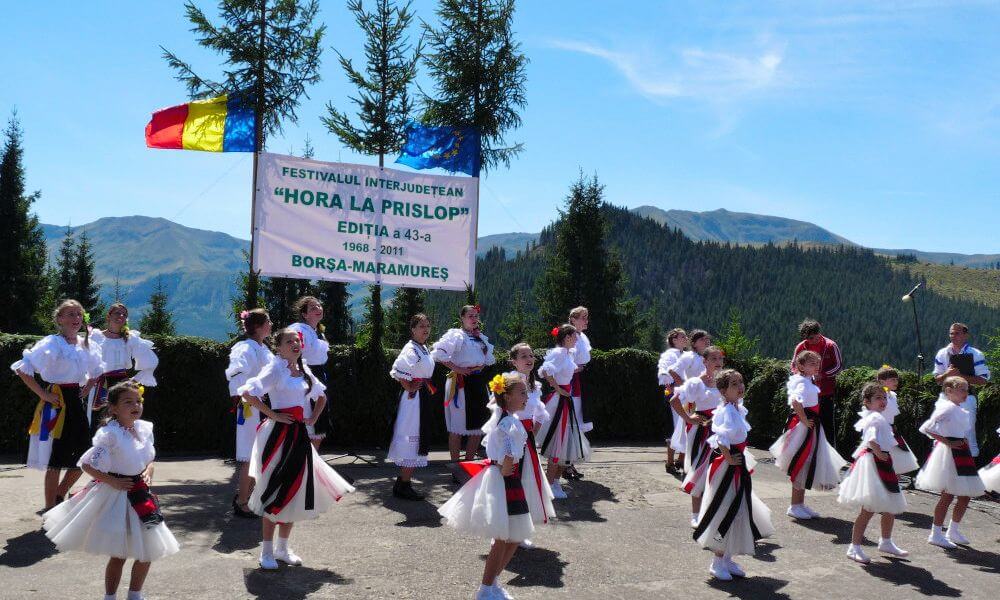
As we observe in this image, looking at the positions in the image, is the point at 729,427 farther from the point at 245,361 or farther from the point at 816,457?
the point at 245,361

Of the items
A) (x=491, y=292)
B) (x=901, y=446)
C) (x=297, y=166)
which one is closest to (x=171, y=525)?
(x=297, y=166)

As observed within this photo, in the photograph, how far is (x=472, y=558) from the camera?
6.52 metres

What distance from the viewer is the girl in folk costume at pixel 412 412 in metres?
Result: 8.55

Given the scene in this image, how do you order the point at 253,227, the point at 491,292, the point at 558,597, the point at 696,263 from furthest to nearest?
the point at 696,263
the point at 491,292
the point at 253,227
the point at 558,597

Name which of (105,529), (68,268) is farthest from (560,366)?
(68,268)

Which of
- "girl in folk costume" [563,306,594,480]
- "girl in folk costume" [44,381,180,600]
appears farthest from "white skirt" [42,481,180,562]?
"girl in folk costume" [563,306,594,480]

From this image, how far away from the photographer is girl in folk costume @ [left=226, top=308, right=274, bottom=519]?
286 inches

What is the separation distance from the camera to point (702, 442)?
27.4ft

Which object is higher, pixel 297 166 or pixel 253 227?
pixel 297 166

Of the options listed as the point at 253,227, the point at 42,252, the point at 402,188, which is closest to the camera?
the point at 253,227

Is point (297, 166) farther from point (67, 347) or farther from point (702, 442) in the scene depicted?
point (702, 442)

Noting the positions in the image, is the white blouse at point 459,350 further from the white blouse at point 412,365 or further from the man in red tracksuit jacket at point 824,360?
the man in red tracksuit jacket at point 824,360

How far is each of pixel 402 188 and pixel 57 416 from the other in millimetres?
5796

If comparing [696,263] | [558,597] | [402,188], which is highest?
[696,263]
